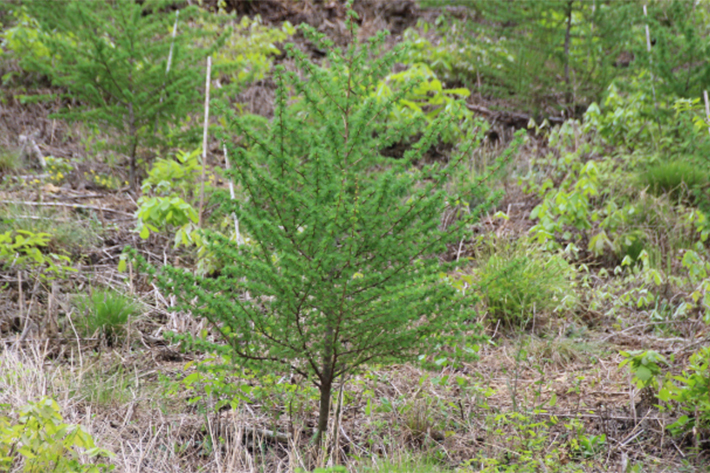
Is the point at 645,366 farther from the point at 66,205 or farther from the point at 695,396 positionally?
the point at 66,205

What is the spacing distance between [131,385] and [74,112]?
3733 mm

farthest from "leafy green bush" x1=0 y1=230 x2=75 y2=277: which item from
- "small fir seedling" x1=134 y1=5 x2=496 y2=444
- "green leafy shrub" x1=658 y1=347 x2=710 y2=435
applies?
"green leafy shrub" x1=658 y1=347 x2=710 y2=435

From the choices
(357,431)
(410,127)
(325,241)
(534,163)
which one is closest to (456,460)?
(357,431)

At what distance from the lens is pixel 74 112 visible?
5.99m

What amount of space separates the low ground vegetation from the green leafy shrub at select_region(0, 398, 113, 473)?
0.06ft

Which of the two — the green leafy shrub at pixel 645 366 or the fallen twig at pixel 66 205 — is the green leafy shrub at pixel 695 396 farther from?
the fallen twig at pixel 66 205

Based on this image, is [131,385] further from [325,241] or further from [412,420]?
[325,241]

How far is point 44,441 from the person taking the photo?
2322 mm

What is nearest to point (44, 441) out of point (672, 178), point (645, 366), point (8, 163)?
point (645, 366)

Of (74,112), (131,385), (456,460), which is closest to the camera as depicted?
(456,460)

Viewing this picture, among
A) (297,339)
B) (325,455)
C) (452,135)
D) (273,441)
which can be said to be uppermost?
(452,135)

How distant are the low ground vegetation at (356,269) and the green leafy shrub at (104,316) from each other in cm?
2

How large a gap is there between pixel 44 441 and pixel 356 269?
1542 millimetres

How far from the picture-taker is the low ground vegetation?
256cm
